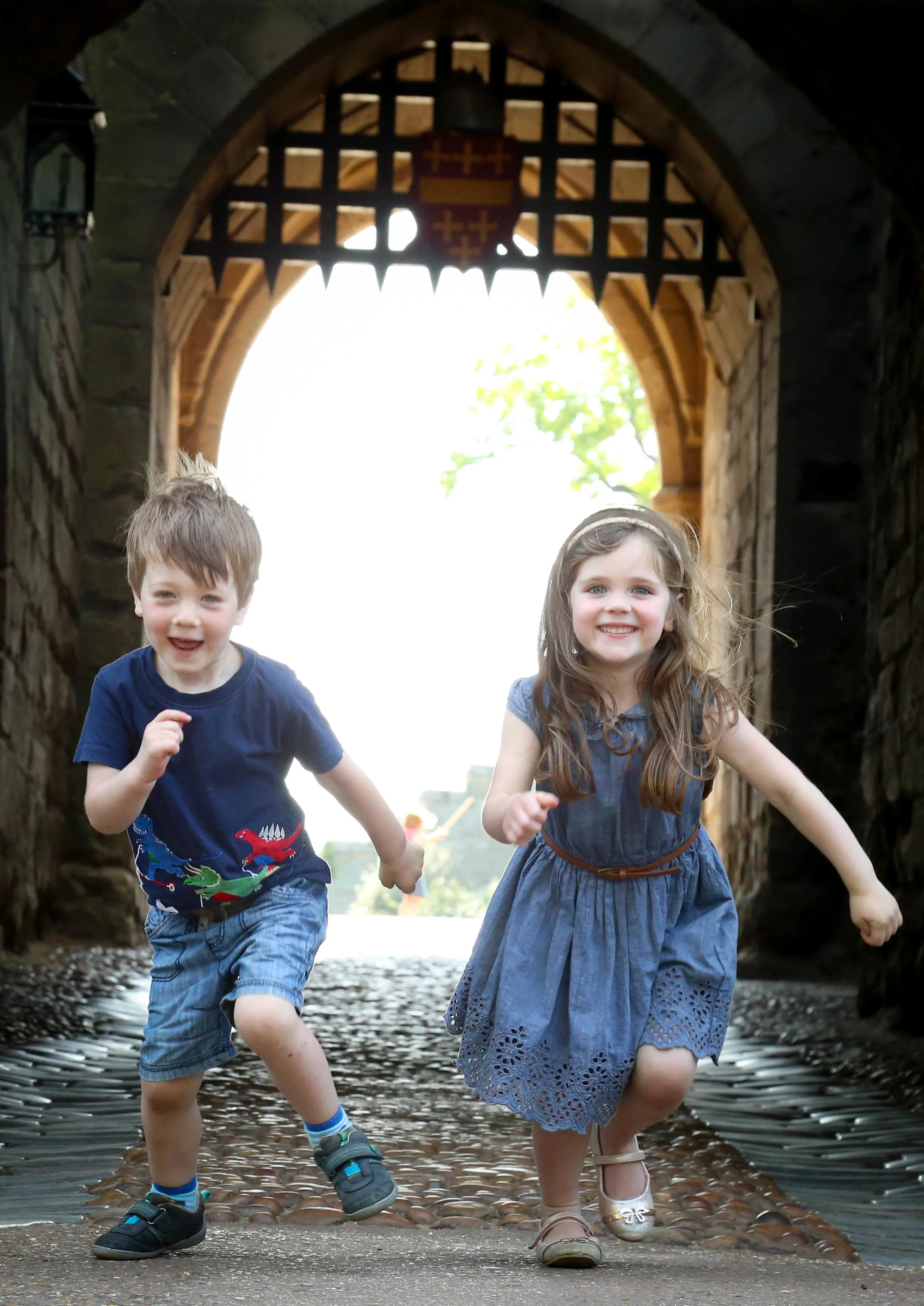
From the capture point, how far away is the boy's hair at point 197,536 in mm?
2146

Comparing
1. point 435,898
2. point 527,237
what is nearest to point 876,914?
point 527,237

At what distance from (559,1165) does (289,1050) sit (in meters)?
0.45

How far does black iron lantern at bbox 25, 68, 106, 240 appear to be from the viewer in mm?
5137

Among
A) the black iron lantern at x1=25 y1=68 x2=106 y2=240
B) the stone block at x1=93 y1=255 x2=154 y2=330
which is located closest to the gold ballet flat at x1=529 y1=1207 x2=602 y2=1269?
the black iron lantern at x1=25 y1=68 x2=106 y2=240

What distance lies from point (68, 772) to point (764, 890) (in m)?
2.86

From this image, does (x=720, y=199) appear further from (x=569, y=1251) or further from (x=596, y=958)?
(x=569, y=1251)

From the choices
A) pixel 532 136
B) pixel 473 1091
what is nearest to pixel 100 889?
pixel 473 1091

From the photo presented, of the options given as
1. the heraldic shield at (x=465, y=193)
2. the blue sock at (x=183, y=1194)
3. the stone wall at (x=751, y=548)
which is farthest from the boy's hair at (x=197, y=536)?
the heraldic shield at (x=465, y=193)

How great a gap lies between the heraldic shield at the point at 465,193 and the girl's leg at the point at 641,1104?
5.62m

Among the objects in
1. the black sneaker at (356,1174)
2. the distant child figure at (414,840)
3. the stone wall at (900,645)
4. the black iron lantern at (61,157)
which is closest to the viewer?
the black sneaker at (356,1174)

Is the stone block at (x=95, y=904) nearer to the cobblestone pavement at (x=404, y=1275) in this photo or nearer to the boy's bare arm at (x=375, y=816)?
the cobblestone pavement at (x=404, y=1275)

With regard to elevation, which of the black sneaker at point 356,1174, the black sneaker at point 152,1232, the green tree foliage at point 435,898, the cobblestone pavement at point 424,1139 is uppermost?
the black sneaker at point 356,1174

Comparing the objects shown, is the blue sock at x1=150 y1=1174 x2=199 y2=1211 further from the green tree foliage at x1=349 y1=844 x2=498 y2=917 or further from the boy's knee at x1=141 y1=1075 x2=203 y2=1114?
the green tree foliage at x1=349 y1=844 x2=498 y2=917

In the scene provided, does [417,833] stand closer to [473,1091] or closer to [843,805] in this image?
[843,805]
